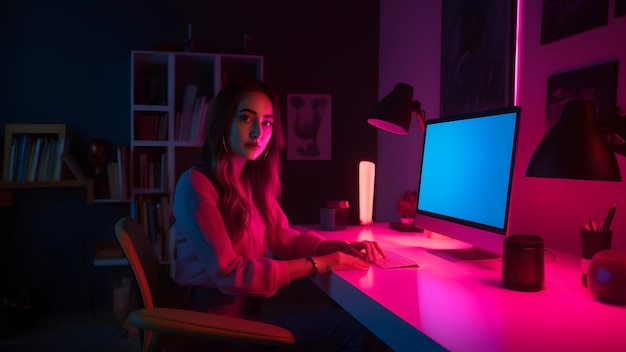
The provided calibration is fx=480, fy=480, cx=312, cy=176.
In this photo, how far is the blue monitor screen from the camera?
4.55 feet

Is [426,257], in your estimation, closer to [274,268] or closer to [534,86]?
[274,268]

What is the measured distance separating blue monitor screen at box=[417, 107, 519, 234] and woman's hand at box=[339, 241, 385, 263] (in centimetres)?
27

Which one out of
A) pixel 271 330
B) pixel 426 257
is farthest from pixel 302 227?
pixel 271 330

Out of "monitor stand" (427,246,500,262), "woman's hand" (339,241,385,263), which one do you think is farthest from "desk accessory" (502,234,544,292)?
"woman's hand" (339,241,385,263)

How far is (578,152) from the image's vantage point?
1.15 m

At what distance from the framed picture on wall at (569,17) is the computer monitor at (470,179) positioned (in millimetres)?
542

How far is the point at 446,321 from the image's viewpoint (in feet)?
3.22

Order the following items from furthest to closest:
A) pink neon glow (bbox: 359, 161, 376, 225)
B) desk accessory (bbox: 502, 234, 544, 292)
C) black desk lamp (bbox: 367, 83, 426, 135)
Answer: pink neon glow (bbox: 359, 161, 376, 225)
black desk lamp (bbox: 367, 83, 426, 135)
desk accessory (bbox: 502, 234, 544, 292)

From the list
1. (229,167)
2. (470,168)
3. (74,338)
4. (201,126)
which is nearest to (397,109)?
(470,168)

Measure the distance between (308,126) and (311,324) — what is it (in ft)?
7.51

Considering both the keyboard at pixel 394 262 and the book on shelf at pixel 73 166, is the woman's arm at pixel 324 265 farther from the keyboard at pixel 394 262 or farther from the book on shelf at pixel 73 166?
the book on shelf at pixel 73 166

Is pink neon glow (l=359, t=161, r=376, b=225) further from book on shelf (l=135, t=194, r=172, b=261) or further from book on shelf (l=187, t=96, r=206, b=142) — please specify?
book on shelf (l=135, t=194, r=172, b=261)

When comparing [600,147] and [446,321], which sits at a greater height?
[600,147]

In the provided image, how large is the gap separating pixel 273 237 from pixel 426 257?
0.59 m
